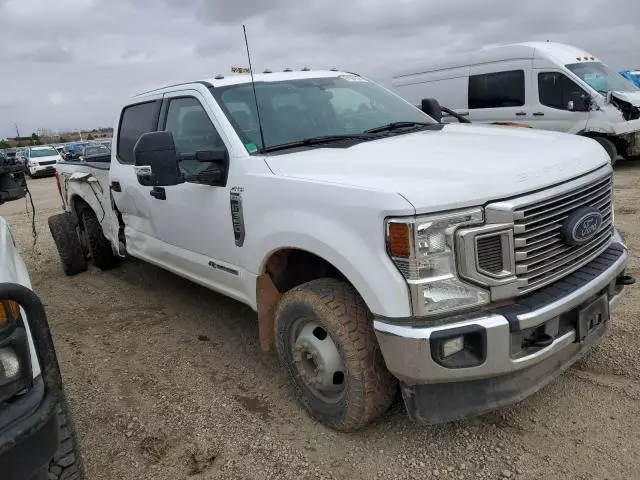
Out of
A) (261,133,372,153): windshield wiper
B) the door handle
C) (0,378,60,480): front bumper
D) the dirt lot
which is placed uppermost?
(261,133,372,153): windshield wiper

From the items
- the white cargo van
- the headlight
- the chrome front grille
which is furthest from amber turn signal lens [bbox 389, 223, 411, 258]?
the white cargo van

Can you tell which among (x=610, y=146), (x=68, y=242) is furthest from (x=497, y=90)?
(x=68, y=242)

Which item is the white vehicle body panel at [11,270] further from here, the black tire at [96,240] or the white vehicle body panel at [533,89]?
the white vehicle body panel at [533,89]

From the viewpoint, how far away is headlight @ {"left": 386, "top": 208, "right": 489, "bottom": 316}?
235 centimetres

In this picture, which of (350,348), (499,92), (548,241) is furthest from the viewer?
(499,92)

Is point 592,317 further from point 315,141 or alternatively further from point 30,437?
point 30,437

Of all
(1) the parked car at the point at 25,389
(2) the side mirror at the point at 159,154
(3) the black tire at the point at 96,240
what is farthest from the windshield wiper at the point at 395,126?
(3) the black tire at the point at 96,240

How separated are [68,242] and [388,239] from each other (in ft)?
16.7

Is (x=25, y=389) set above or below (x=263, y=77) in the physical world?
below

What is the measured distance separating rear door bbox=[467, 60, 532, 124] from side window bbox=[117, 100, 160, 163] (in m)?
8.24

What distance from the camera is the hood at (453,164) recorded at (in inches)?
95.0

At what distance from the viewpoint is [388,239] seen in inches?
95.1

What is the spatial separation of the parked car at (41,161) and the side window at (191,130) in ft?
82.0

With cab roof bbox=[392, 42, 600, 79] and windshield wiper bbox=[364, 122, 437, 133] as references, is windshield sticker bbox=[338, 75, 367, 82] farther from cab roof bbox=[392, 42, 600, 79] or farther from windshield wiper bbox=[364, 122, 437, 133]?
cab roof bbox=[392, 42, 600, 79]
